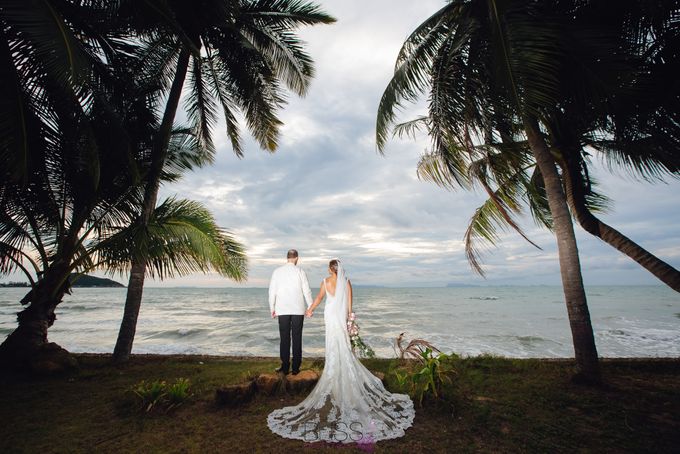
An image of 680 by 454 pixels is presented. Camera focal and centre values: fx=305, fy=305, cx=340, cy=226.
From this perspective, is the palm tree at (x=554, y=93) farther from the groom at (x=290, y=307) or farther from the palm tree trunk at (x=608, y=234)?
the groom at (x=290, y=307)

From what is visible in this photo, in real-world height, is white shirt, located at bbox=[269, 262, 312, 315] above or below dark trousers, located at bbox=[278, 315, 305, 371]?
above

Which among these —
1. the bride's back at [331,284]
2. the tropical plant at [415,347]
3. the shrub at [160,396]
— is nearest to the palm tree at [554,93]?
the tropical plant at [415,347]

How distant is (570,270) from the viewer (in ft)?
17.1

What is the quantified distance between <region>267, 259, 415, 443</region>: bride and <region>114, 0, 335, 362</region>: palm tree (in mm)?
4445

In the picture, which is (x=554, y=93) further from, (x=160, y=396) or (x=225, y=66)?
(x=225, y=66)

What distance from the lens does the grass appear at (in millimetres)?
3371

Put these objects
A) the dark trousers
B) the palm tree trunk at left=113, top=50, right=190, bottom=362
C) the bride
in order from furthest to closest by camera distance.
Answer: the palm tree trunk at left=113, top=50, right=190, bottom=362
the dark trousers
the bride

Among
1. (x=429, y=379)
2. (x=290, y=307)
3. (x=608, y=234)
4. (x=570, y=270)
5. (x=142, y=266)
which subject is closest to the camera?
(x=429, y=379)

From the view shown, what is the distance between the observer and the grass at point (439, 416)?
11.1 ft

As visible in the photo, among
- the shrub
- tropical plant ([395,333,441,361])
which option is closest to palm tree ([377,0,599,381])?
tropical plant ([395,333,441,361])

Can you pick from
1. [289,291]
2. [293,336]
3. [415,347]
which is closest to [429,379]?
[415,347]

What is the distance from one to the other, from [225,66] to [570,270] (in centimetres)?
1004

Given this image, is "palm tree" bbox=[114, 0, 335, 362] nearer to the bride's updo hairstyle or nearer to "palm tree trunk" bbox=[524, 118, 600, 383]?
the bride's updo hairstyle

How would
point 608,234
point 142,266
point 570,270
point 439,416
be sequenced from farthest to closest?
1. point 142,266
2. point 608,234
3. point 570,270
4. point 439,416
